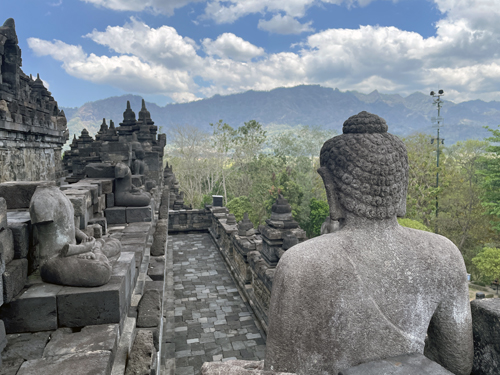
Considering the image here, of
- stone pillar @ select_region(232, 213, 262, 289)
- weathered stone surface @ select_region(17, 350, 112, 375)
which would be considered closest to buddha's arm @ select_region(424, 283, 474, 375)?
weathered stone surface @ select_region(17, 350, 112, 375)

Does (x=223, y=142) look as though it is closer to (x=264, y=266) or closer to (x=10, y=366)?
(x=264, y=266)

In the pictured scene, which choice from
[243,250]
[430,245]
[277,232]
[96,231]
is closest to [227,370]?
[430,245]

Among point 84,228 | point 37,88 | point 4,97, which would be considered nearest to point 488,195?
point 84,228

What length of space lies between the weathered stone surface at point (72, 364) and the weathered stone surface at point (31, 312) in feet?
1.55

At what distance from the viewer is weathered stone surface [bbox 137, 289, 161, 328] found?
11.9 ft

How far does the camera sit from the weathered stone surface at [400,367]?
4.57 feet

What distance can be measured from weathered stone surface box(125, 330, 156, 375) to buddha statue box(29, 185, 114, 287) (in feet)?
2.25

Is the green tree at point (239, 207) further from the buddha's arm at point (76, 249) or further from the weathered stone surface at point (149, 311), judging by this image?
the buddha's arm at point (76, 249)

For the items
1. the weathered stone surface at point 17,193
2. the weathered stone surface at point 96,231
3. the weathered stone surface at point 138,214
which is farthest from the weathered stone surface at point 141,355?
the weathered stone surface at point 138,214

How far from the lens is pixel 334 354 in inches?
58.5

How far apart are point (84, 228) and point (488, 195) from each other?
74.0ft

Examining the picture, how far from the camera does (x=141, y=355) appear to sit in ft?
10.1

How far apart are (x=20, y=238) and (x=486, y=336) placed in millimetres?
3625

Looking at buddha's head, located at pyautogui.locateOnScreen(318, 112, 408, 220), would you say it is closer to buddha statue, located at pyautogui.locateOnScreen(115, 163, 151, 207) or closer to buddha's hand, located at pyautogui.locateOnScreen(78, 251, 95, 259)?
buddha's hand, located at pyautogui.locateOnScreen(78, 251, 95, 259)
